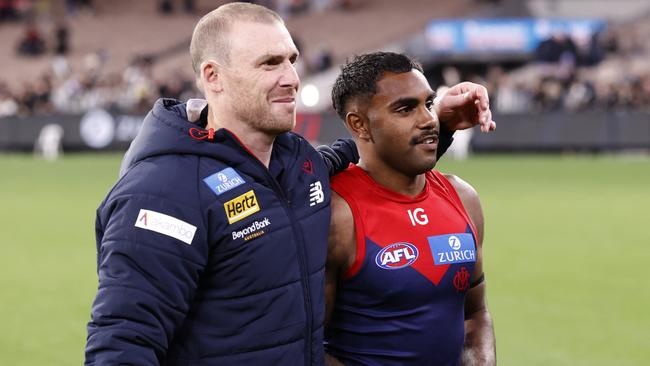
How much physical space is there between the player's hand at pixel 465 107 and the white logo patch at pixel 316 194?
0.77 m

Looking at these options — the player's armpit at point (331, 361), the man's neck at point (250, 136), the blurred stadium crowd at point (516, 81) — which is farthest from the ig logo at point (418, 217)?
the blurred stadium crowd at point (516, 81)

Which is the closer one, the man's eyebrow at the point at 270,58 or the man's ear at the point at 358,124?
the man's eyebrow at the point at 270,58

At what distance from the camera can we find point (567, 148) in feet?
101

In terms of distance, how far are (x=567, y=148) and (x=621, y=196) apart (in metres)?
12.3

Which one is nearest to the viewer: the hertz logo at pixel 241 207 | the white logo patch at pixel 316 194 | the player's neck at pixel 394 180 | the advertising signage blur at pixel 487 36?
the hertz logo at pixel 241 207

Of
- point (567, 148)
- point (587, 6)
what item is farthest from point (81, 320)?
point (587, 6)

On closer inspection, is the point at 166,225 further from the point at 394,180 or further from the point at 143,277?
the point at 394,180

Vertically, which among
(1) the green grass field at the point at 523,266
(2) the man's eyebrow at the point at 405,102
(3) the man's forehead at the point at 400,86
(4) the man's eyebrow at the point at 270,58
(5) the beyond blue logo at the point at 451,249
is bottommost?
(1) the green grass field at the point at 523,266

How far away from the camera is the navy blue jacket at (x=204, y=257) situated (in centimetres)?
336

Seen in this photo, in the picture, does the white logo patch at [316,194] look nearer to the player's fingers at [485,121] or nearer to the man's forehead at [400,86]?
the man's forehead at [400,86]

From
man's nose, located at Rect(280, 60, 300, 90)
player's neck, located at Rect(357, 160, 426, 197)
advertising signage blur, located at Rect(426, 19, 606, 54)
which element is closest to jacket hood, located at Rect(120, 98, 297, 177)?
man's nose, located at Rect(280, 60, 300, 90)

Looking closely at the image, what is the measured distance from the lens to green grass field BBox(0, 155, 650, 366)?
8.11 m

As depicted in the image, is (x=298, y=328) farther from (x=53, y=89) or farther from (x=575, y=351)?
(x=53, y=89)

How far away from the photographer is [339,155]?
448 centimetres
